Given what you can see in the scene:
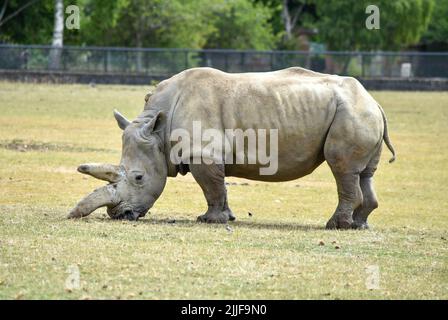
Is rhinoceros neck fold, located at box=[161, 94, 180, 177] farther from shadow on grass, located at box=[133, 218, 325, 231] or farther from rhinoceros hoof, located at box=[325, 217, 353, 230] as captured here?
rhinoceros hoof, located at box=[325, 217, 353, 230]

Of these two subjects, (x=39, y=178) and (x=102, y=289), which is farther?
(x=39, y=178)

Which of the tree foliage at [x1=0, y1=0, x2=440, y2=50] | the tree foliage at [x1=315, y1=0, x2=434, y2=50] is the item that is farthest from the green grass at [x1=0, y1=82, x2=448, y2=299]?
the tree foliage at [x1=315, y1=0, x2=434, y2=50]

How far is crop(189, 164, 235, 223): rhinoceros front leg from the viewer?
48.3 ft

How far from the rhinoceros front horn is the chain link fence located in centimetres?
3979

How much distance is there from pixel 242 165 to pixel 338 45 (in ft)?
197

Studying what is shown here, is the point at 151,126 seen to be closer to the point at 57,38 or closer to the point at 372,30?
the point at 57,38

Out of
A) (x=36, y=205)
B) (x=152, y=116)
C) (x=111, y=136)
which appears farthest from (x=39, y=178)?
(x=111, y=136)

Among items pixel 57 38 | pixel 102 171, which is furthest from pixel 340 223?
pixel 57 38

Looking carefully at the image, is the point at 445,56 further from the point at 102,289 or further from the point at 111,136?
the point at 102,289

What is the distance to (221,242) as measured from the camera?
1311cm

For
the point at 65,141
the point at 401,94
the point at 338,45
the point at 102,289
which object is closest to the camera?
the point at 102,289

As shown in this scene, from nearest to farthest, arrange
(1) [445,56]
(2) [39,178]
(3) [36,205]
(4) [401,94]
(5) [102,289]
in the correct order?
(5) [102,289], (3) [36,205], (2) [39,178], (4) [401,94], (1) [445,56]

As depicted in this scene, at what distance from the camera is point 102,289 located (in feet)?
34.1

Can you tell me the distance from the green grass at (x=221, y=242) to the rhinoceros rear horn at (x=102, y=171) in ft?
1.75
